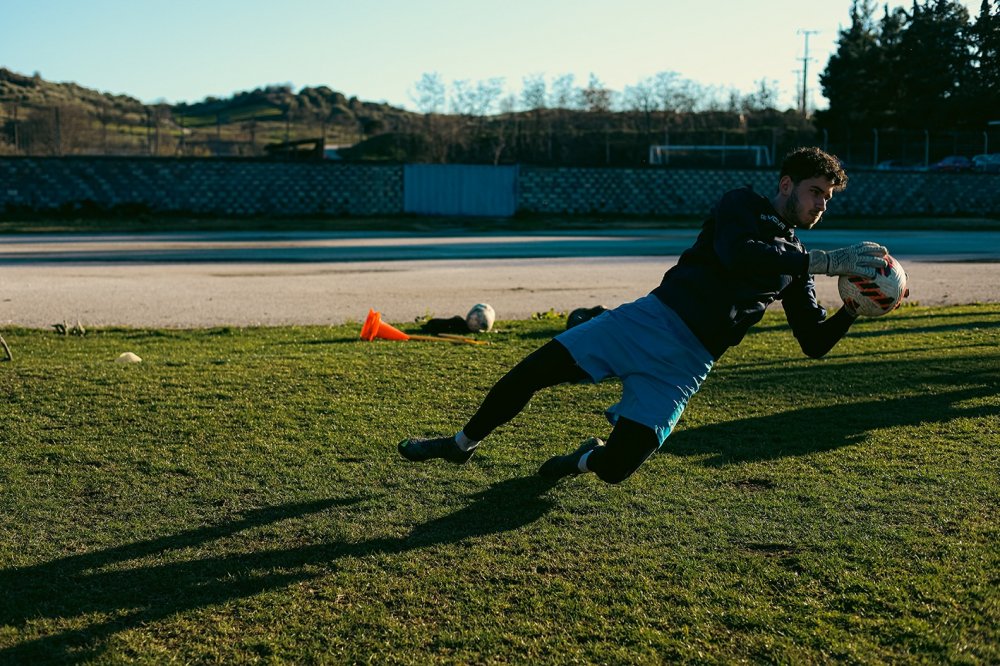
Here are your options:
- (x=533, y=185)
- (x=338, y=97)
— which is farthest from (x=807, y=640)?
(x=338, y=97)

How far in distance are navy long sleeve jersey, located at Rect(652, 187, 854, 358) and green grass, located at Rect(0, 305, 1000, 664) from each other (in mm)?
974

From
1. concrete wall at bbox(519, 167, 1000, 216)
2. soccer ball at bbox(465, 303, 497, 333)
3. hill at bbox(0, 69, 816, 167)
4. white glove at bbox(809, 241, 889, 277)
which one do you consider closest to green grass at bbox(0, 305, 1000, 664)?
white glove at bbox(809, 241, 889, 277)

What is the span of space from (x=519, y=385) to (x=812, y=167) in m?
1.58

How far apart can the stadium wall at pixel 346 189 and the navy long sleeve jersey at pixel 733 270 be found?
33.4m

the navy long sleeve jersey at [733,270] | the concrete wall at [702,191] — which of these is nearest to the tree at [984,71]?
the concrete wall at [702,191]

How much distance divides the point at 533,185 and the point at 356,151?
31154 mm

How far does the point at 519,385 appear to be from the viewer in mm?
4633

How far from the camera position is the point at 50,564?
13.9 ft

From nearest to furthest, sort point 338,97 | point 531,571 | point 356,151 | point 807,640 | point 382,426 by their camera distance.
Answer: point 807,640 < point 531,571 < point 382,426 < point 356,151 < point 338,97

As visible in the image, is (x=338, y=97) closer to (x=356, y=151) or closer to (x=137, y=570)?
(x=356, y=151)

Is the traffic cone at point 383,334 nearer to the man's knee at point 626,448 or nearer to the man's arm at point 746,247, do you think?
the man's knee at point 626,448

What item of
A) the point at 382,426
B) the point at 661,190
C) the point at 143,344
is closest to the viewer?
the point at 382,426

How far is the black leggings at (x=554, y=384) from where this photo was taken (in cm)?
447

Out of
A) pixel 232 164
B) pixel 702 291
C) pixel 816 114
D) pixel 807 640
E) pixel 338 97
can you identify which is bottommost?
pixel 807 640
